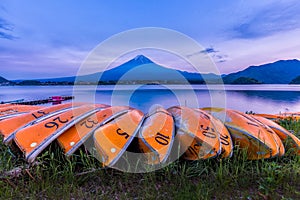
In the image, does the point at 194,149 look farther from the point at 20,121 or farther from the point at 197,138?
the point at 20,121

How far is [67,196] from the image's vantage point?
143 cm

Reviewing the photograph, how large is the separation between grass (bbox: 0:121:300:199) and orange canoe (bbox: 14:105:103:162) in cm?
11

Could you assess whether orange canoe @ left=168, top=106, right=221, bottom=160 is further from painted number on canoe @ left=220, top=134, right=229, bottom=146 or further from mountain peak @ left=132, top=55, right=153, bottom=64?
mountain peak @ left=132, top=55, right=153, bottom=64

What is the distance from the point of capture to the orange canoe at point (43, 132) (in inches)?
69.5

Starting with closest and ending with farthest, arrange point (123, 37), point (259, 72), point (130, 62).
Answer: point (123, 37)
point (130, 62)
point (259, 72)

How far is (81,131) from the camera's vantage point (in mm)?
1998

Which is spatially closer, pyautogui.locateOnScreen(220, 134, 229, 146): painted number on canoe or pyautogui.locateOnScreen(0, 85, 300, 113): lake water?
pyautogui.locateOnScreen(220, 134, 229, 146): painted number on canoe

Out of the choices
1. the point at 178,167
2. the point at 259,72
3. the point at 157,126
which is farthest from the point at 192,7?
the point at 259,72

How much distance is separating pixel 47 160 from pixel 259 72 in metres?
22.0

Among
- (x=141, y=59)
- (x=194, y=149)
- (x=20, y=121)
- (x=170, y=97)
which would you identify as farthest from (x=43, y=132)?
(x=170, y=97)

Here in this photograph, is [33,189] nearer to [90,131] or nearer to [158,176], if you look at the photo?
[90,131]

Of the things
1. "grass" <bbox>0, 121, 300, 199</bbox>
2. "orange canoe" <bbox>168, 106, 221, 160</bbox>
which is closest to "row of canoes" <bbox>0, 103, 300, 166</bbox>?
"orange canoe" <bbox>168, 106, 221, 160</bbox>

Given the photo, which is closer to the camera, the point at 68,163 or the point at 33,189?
the point at 33,189

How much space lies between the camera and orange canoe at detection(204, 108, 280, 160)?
1929mm
